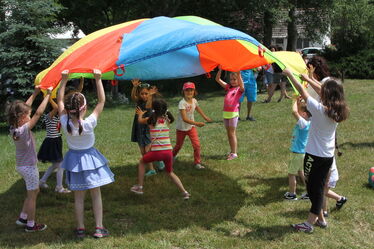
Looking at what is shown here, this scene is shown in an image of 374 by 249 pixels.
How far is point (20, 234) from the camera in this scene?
4434 millimetres

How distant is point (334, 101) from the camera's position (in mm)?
4066

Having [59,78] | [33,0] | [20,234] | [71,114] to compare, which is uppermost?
[33,0]

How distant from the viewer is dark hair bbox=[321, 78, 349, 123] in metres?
4.05

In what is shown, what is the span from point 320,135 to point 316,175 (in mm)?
424

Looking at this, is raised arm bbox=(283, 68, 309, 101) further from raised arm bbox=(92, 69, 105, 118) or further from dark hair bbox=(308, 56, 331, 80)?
raised arm bbox=(92, 69, 105, 118)

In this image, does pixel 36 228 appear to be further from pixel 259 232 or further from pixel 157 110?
pixel 259 232

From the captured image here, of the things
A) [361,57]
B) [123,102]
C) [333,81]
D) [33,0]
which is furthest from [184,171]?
[361,57]

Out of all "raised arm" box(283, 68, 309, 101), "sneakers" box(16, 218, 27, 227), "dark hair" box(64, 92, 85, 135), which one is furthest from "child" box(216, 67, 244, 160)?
"sneakers" box(16, 218, 27, 227)

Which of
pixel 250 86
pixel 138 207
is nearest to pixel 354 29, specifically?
pixel 250 86

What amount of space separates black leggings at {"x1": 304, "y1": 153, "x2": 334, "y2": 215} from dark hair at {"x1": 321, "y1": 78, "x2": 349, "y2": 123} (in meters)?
0.46

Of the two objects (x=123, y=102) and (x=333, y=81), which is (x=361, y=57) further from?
(x=333, y=81)

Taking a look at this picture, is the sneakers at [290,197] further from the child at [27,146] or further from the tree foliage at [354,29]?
the tree foliage at [354,29]

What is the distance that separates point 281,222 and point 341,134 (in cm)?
470

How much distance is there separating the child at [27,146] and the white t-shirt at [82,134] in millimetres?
375
